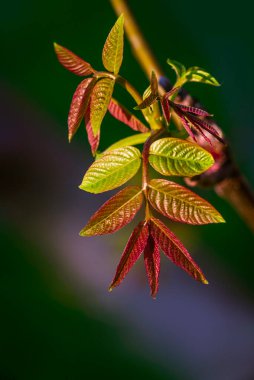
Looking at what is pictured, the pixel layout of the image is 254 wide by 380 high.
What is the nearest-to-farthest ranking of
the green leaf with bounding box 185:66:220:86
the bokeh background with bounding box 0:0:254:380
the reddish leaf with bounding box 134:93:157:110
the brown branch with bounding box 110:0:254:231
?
the reddish leaf with bounding box 134:93:157:110, the green leaf with bounding box 185:66:220:86, the brown branch with bounding box 110:0:254:231, the bokeh background with bounding box 0:0:254:380

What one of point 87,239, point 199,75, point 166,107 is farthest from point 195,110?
point 87,239

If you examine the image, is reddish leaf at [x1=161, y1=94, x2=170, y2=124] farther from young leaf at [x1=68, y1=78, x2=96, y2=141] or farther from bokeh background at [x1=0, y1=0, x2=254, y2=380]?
bokeh background at [x1=0, y1=0, x2=254, y2=380]

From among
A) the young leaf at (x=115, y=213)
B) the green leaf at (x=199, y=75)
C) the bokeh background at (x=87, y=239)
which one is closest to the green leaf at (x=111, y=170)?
the young leaf at (x=115, y=213)

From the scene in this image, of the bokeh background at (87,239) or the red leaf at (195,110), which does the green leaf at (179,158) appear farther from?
the bokeh background at (87,239)

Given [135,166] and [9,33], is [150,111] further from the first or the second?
[9,33]

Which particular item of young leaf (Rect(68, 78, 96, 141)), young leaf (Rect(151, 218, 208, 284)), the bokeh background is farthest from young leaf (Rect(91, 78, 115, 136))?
the bokeh background

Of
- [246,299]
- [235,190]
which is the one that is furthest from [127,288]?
[235,190]
